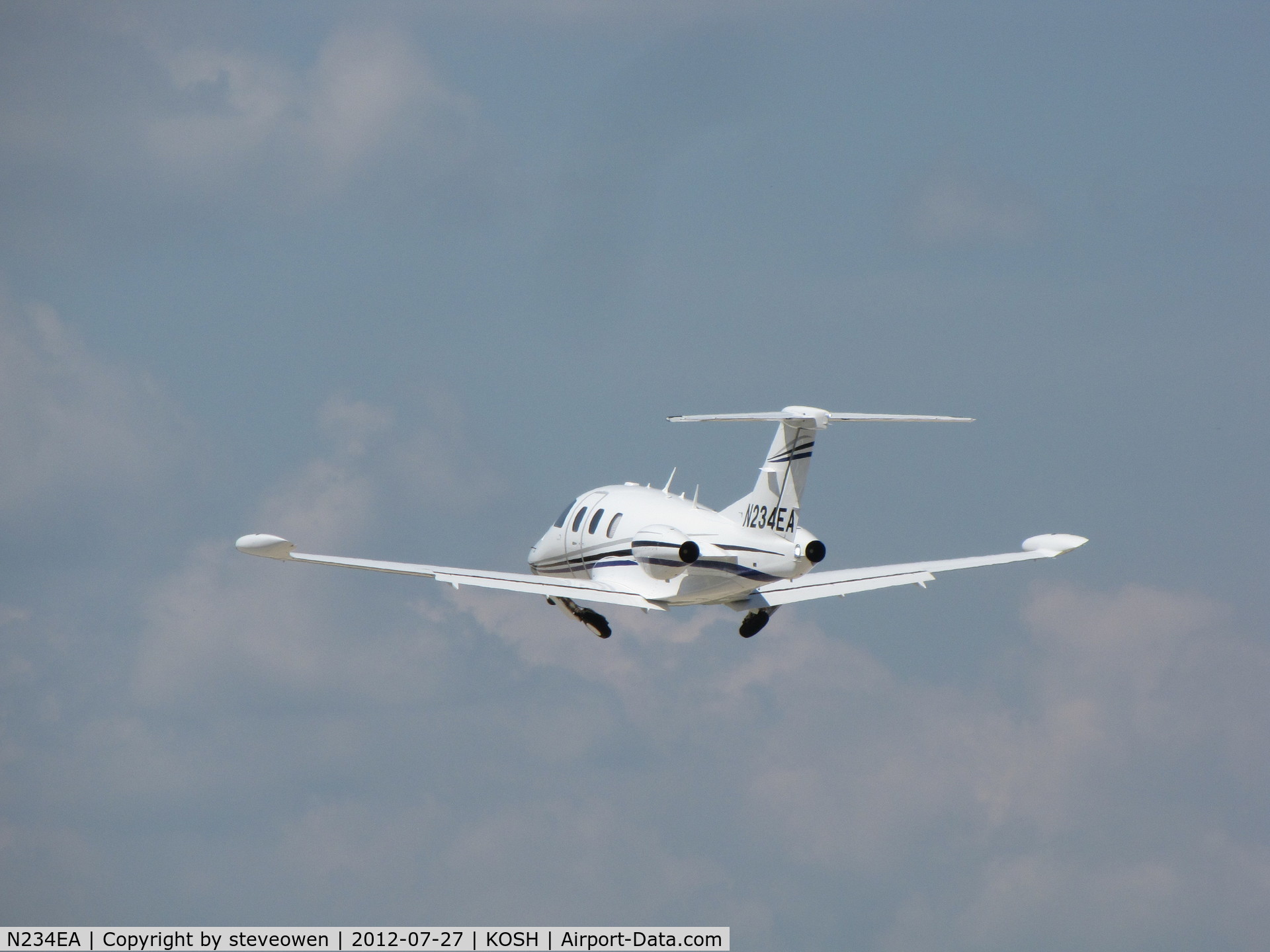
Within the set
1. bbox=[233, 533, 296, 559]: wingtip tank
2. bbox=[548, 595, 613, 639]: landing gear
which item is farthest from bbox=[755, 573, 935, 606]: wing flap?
bbox=[233, 533, 296, 559]: wingtip tank

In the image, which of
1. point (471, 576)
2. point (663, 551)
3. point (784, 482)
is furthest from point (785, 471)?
point (471, 576)

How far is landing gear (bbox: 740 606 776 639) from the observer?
56312mm

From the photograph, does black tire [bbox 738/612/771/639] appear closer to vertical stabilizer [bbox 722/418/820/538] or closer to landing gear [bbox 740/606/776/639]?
landing gear [bbox 740/606/776/639]

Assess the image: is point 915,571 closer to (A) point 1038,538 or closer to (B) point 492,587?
(A) point 1038,538

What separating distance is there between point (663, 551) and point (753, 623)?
4.62 metres

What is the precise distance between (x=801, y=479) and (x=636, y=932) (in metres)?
14.7

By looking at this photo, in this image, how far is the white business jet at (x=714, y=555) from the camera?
175ft

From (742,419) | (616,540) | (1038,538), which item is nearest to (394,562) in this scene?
(616,540)

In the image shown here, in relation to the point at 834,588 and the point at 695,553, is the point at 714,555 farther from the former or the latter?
the point at 834,588

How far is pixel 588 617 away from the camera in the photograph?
194 ft

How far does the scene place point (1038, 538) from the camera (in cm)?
5991

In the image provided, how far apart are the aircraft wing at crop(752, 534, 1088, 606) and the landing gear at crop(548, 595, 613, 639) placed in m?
6.11

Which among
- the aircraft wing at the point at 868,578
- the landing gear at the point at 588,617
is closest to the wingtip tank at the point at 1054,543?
the aircraft wing at the point at 868,578

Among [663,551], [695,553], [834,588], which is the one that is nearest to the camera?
[695,553]
